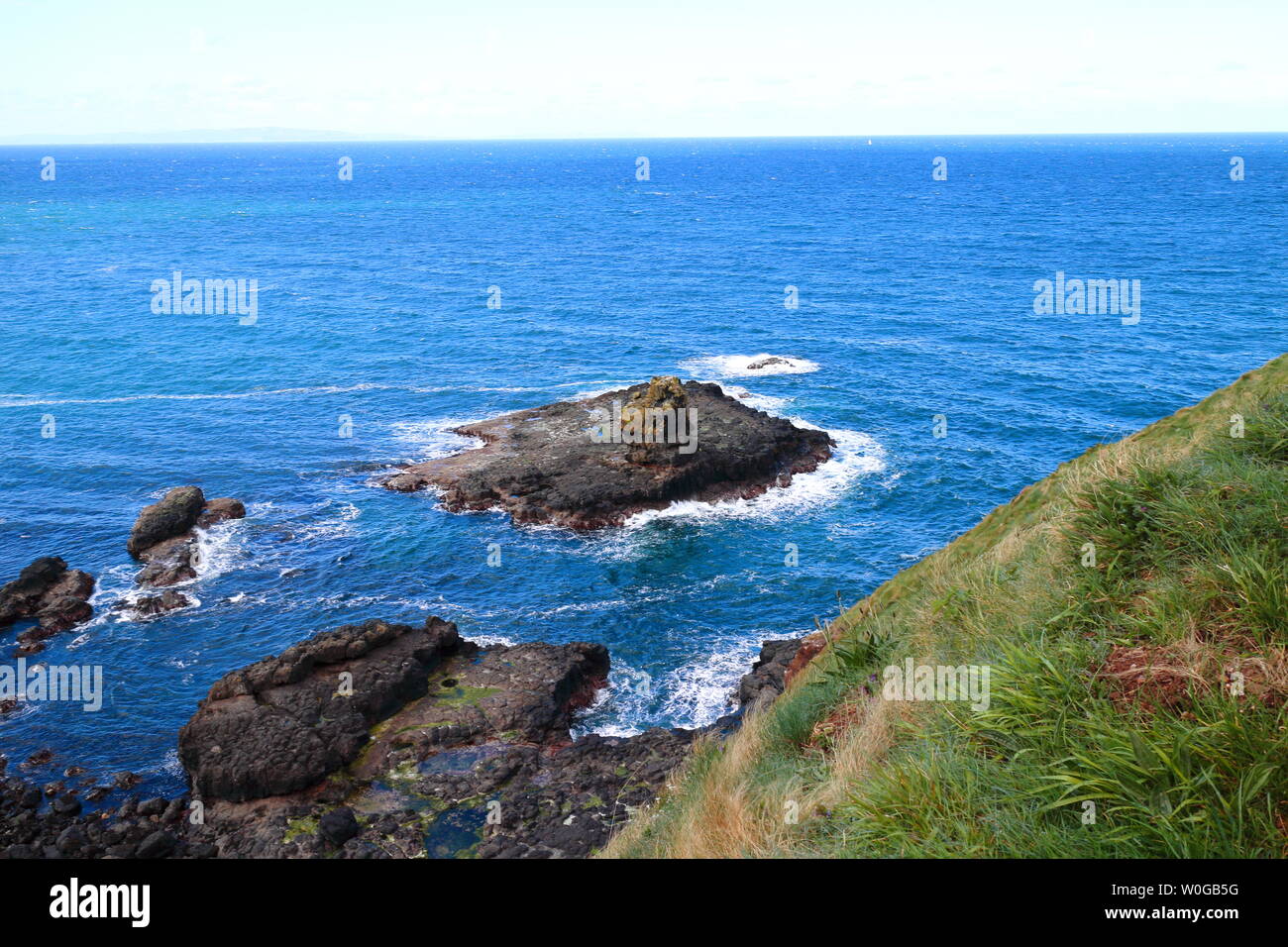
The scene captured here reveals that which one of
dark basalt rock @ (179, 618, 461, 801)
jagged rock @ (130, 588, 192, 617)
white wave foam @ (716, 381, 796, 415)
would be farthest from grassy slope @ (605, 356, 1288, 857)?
white wave foam @ (716, 381, 796, 415)

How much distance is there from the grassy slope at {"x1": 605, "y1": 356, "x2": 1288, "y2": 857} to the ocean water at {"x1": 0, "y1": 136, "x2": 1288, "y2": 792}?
19208mm

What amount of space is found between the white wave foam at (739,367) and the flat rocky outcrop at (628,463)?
477 inches

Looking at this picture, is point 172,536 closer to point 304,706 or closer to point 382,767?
point 304,706

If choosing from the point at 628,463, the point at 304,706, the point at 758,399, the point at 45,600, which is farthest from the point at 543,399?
the point at 304,706

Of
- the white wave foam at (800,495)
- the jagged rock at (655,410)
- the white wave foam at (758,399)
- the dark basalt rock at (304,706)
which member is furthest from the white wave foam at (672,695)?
the white wave foam at (758,399)

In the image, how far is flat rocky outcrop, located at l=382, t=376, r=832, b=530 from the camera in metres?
43.7

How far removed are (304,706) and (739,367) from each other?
44494mm

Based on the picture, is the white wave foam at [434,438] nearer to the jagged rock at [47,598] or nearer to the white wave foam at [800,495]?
the white wave foam at [800,495]

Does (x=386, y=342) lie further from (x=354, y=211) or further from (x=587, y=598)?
(x=354, y=211)

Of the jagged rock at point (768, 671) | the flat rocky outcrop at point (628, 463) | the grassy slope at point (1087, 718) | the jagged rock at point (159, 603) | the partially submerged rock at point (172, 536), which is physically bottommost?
the jagged rock at point (768, 671)

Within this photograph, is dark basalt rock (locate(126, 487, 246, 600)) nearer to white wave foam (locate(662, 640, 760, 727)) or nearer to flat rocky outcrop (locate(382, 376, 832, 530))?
flat rocky outcrop (locate(382, 376, 832, 530))

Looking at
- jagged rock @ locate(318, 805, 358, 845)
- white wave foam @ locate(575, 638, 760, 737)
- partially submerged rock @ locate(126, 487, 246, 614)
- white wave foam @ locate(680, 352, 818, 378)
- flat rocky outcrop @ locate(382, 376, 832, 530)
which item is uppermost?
white wave foam @ locate(680, 352, 818, 378)

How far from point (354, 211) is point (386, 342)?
104299mm

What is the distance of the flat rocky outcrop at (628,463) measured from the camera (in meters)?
43.7
